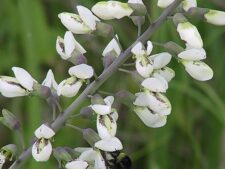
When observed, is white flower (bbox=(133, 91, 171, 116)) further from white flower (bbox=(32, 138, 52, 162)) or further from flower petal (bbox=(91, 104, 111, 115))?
white flower (bbox=(32, 138, 52, 162))

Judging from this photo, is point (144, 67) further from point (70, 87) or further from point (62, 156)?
point (62, 156)

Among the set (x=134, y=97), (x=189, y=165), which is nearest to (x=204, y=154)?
(x=189, y=165)

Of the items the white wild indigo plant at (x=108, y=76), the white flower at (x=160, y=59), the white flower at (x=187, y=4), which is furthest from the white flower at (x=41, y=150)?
the white flower at (x=187, y=4)

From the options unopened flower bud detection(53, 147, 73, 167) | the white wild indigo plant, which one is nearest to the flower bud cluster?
the white wild indigo plant

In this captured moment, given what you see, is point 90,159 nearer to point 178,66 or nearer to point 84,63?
point 84,63

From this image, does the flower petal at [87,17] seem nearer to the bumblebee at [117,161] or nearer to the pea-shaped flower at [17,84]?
the pea-shaped flower at [17,84]

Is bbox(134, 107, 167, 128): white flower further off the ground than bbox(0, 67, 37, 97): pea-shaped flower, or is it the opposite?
bbox(0, 67, 37, 97): pea-shaped flower
